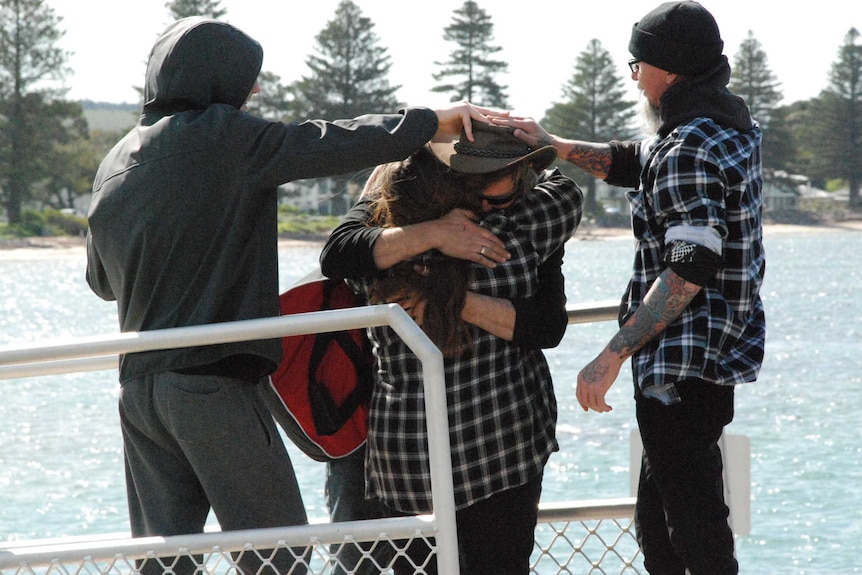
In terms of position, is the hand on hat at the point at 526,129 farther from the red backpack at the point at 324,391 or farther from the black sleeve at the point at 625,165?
the red backpack at the point at 324,391

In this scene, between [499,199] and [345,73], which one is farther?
[345,73]

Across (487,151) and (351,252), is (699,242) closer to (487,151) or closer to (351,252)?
(487,151)

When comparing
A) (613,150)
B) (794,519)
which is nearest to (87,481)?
(794,519)

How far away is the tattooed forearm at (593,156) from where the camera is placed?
244cm

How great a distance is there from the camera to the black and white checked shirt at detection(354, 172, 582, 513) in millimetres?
2049

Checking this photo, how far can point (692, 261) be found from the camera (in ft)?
6.40

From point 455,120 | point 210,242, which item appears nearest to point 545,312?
point 455,120

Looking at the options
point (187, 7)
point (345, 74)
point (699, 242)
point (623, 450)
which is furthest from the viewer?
point (345, 74)

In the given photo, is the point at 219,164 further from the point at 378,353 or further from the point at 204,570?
the point at 204,570

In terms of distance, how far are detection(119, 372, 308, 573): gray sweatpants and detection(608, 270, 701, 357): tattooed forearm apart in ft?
2.19

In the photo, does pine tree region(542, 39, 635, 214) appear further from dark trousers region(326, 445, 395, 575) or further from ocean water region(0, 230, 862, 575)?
dark trousers region(326, 445, 395, 575)

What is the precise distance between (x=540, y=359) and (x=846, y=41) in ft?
235

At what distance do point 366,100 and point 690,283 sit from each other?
63.6 m

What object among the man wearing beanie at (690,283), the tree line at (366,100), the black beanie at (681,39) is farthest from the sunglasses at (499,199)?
the tree line at (366,100)
